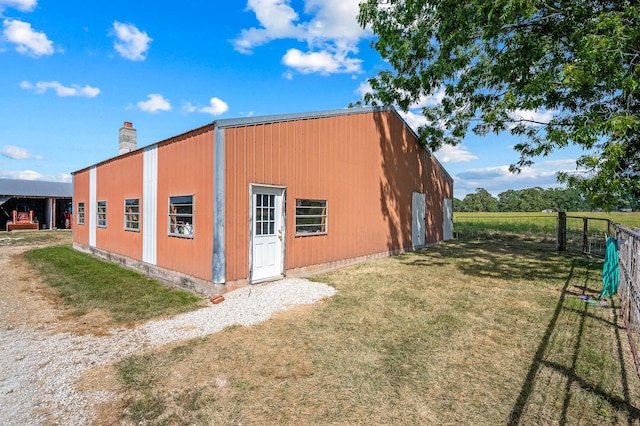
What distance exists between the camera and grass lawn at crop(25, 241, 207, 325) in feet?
19.7

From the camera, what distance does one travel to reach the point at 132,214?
10125 millimetres

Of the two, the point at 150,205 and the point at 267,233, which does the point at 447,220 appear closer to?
the point at 267,233

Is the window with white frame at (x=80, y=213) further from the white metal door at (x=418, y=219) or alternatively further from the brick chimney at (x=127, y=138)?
the white metal door at (x=418, y=219)

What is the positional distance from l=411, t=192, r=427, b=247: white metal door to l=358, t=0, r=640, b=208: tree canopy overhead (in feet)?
8.10

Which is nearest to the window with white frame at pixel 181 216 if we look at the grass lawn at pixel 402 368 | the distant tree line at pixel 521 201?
the grass lawn at pixel 402 368

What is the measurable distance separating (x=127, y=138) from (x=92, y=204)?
3.44 metres

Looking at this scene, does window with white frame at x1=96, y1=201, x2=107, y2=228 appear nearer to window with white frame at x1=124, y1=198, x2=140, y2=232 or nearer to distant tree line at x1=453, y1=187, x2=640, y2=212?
window with white frame at x1=124, y1=198, x2=140, y2=232

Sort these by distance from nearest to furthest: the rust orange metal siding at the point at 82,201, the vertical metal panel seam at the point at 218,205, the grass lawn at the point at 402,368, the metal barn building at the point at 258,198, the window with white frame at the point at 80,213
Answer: the grass lawn at the point at 402,368 < the vertical metal panel seam at the point at 218,205 < the metal barn building at the point at 258,198 < the rust orange metal siding at the point at 82,201 < the window with white frame at the point at 80,213

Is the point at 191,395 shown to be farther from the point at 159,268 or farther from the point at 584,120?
the point at 584,120

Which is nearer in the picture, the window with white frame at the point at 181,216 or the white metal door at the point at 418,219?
the window with white frame at the point at 181,216

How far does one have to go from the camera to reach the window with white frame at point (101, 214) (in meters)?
12.2

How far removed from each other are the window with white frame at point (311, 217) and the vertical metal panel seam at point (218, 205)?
2.26m

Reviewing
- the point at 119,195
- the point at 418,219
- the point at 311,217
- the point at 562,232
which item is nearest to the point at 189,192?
the point at 311,217

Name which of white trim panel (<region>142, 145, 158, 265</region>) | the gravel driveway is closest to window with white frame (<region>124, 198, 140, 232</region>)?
white trim panel (<region>142, 145, 158, 265</region>)
